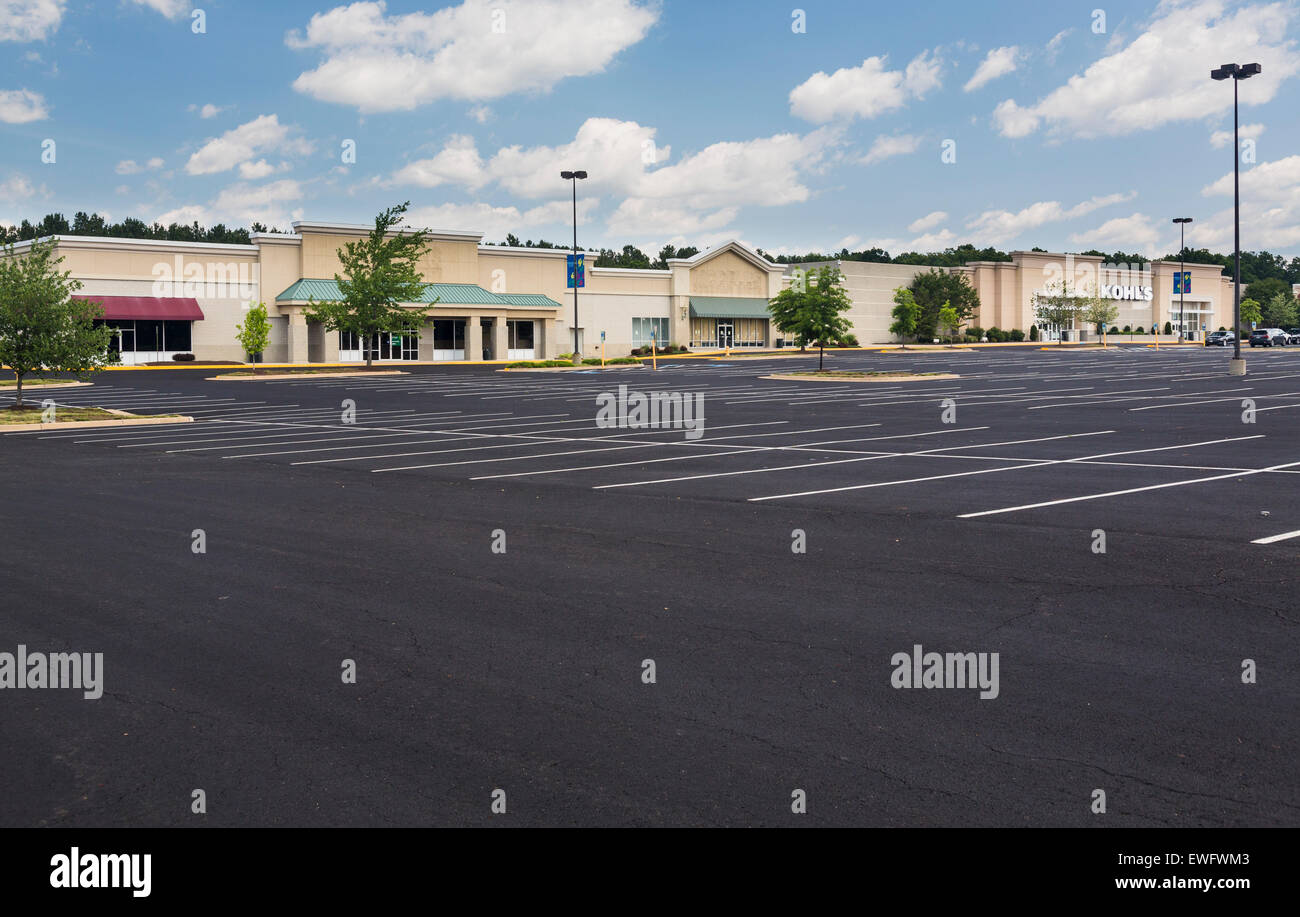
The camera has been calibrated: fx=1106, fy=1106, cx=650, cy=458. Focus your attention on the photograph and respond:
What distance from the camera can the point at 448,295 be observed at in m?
69.9

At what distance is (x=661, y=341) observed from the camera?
82625mm

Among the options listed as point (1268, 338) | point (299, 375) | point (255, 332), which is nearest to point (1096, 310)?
point (1268, 338)

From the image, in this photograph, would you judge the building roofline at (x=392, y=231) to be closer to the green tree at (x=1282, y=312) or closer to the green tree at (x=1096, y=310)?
the green tree at (x=1096, y=310)

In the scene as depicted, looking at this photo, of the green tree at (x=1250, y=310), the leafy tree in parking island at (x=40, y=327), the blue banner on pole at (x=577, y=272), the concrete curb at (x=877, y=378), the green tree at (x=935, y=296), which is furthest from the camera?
the green tree at (x=1250, y=310)

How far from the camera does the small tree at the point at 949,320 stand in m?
99.9

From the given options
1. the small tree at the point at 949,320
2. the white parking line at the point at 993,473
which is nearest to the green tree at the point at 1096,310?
the small tree at the point at 949,320

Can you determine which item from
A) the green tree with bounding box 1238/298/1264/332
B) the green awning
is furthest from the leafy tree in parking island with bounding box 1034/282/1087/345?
the green awning

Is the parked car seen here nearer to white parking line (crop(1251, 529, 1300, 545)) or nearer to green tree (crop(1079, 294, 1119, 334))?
green tree (crop(1079, 294, 1119, 334))

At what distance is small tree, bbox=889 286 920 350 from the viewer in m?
95.9

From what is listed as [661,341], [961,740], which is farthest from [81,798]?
[661,341]

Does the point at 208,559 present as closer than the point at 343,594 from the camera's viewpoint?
No

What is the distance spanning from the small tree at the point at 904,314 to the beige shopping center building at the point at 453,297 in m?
1.69
